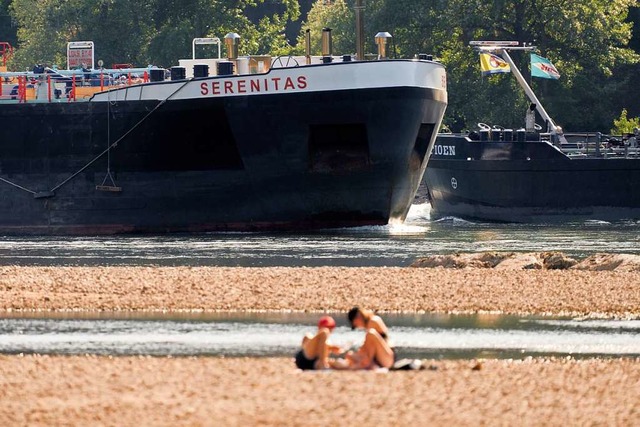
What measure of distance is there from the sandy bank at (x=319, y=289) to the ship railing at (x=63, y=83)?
13924mm

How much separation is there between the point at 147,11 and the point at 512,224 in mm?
36872

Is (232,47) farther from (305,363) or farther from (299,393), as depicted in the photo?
(299,393)

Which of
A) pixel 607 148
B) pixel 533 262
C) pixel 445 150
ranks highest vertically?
pixel 607 148

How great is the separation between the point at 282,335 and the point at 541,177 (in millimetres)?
27969

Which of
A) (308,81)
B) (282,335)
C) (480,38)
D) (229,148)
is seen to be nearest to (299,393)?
(282,335)

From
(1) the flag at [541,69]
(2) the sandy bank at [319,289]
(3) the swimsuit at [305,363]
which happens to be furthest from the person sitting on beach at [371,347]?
(1) the flag at [541,69]

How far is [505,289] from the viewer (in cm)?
3166

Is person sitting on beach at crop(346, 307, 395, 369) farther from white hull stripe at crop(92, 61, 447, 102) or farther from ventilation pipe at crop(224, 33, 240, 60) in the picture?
ventilation pipe at crop(224, 33, 240, 60)

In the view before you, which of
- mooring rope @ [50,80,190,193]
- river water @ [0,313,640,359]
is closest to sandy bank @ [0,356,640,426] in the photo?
river water @ [0,313,640,359]

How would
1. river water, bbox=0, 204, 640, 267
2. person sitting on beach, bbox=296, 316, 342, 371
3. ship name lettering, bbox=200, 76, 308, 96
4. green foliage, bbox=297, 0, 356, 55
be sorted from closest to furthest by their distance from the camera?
person sitting on beach, bbox=296, 316, 342, 371 → river water, bbox=0, 204, 640, 267 → ship name lettering, bbox=200, 76, 308, 96 → green foliage, bbox=297, 0, 356, 55

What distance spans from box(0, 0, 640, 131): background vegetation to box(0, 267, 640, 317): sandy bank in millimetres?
37912

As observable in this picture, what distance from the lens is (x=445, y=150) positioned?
186 ft

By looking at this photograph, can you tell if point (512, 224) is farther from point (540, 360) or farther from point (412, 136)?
point (540, 360)

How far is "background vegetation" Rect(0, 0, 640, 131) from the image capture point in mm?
71812
